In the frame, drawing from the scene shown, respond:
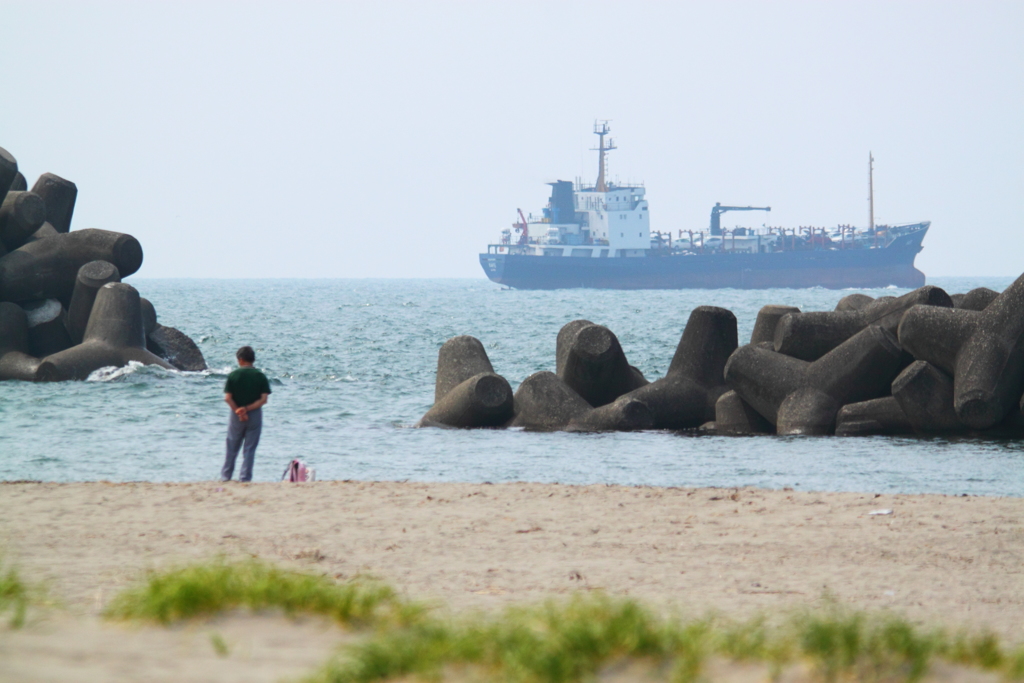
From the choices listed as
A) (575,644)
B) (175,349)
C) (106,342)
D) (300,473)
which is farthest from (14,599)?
(175,349)

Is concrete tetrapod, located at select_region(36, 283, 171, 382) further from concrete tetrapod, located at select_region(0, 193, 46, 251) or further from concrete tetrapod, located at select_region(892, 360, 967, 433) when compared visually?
concrete tetrapod, located at select_region(892, 360, 967, 433)

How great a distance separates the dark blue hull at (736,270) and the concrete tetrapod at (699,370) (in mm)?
79036

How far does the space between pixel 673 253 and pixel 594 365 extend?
83724 mm

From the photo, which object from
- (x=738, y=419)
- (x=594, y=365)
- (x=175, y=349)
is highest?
(x=594, y=365)

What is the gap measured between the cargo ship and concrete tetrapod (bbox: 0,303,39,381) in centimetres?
7534

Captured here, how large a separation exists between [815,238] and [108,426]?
286 feet

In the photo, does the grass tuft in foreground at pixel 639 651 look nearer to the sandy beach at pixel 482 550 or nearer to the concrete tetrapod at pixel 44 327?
the sandy beach at pixel 482 550

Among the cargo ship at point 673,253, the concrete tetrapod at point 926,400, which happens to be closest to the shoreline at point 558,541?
the concrete tetrapod at point 926,400

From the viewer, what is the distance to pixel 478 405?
15336 mm

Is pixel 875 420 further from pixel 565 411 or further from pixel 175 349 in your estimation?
pixel 175 349

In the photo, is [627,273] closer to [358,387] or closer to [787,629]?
[358,387]

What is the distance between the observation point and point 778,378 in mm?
14602

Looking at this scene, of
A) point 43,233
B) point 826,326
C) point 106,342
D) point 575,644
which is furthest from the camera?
point 43,233

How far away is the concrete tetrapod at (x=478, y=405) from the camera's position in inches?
604
